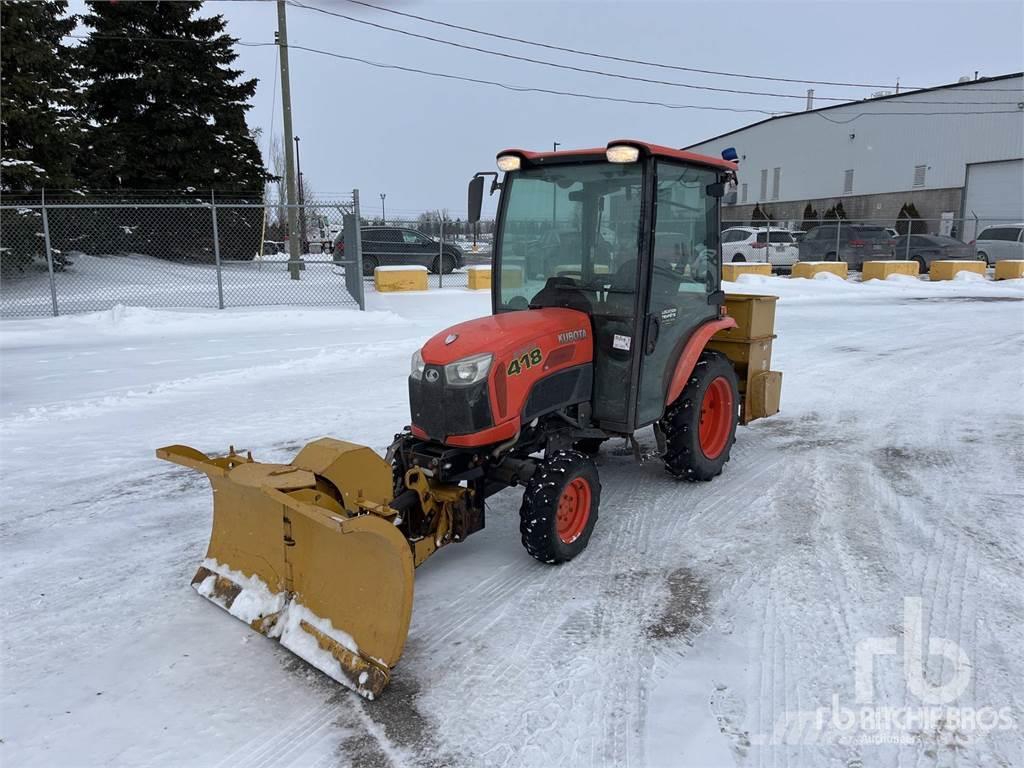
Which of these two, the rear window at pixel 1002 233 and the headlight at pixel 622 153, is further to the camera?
the rear window at pixel 1002 233

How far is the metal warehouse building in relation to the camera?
104ft

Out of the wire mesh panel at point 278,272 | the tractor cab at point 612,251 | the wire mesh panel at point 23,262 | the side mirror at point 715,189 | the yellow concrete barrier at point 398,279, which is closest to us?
the tractor cab at point 612,251

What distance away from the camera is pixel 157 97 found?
2016 cm

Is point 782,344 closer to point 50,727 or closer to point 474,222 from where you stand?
point 474,222

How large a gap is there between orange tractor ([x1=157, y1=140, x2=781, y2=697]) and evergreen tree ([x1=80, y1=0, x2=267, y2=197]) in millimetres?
18728

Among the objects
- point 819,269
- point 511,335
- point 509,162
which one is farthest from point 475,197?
point 819,269

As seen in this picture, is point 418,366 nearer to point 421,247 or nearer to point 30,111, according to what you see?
point 30,111

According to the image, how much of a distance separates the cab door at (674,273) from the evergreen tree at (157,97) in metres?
18.9

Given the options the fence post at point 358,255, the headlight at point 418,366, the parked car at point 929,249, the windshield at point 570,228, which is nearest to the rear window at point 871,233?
the parked car at point 929,249

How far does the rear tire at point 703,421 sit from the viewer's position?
A: 4.88m

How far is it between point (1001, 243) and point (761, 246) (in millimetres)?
8259

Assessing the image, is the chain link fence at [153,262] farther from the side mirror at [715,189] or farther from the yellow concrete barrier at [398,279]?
the side mirror at [715,189]

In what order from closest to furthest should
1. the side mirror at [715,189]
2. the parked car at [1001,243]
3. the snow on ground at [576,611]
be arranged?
1. the snow on ground at [576,611]
2. the side mirror at [715,189]
3. the parked car at [1001,243]

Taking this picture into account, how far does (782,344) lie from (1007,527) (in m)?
6.64
